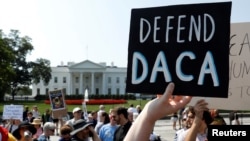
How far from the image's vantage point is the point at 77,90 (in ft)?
490

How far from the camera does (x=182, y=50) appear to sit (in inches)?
107

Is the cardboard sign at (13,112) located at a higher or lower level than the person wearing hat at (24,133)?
lower

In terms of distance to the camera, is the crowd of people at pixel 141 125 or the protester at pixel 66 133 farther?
the protester at pixel 66 133

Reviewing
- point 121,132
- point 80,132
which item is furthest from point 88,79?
point 80,132

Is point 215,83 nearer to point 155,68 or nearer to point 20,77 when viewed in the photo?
point 155,68

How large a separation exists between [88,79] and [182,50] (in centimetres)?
14536

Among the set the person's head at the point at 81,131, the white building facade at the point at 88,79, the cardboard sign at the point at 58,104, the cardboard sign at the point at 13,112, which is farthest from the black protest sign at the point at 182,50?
the white building facade at the point at 88,79

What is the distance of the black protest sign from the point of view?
2645 mm

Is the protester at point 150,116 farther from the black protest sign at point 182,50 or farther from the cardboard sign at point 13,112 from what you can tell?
the cardboard sign at point 13,112

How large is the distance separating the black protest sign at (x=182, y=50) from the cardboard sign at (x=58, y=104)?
8355mm

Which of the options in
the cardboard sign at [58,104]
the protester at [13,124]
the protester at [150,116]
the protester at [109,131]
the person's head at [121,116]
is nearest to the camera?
the protester at [150,116]

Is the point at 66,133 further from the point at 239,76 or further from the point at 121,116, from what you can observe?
the point at 239,76

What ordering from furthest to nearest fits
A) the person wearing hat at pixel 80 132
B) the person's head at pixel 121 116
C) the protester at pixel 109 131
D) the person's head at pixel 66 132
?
the protester at pixel 109 131, the person's head at pixel 121 116, the person's head at pixel 66 132, the person wearing hat at pixel 80 132

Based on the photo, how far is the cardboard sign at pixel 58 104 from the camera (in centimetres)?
1104
